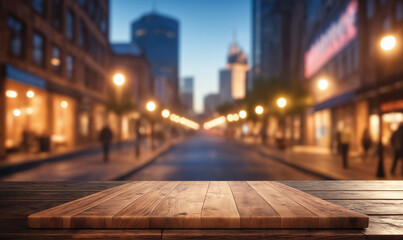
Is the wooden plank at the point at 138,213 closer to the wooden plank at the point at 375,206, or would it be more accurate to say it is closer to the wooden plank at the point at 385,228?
the wooden plank at the point at 385,228

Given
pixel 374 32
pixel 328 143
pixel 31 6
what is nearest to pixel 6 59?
pixel 31 6

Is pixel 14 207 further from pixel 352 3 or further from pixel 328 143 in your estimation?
pixel 328 143

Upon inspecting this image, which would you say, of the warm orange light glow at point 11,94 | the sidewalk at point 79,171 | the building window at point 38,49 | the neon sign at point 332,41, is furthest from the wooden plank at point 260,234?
the neon sign at point 332,41

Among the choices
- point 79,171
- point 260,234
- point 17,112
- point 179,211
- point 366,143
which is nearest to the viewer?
point 260,234

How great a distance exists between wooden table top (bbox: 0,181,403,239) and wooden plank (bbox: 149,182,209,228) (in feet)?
0.16

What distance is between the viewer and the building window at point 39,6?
2158 centimetres

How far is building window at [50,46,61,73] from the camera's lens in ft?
82.1

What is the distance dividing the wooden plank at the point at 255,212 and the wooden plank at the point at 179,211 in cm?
31

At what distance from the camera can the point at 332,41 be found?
98.2 ft

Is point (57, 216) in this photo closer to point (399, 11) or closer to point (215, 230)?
point (215, 230)

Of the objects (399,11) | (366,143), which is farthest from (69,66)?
(399,11)

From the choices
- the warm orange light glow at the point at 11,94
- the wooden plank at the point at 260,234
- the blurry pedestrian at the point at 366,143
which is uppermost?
the warm orange light glow at the point at 11,94

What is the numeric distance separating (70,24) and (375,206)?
29.4 metres

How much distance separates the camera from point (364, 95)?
2066 cm
